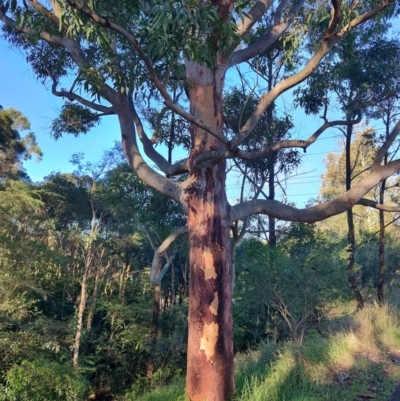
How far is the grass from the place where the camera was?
5.64 metres

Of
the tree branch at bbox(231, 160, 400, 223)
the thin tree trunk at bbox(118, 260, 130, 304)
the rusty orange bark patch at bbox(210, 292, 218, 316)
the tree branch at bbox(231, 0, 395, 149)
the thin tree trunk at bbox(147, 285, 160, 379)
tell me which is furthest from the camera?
the thin tree trunk at bbox(118, 260, 130, 304)

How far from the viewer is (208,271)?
552cm

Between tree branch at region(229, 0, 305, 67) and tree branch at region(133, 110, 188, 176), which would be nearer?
tree branch at region(133, 110, 188, 176)

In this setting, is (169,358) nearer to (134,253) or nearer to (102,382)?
(102,382)

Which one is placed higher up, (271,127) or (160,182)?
(271,127)

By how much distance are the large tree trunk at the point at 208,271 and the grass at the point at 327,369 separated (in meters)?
0.48

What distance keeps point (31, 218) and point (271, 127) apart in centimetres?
653

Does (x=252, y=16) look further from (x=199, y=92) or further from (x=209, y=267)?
(x=209, y=267)

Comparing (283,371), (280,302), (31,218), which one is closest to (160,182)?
(283,371)

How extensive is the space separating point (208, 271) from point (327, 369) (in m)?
2.70

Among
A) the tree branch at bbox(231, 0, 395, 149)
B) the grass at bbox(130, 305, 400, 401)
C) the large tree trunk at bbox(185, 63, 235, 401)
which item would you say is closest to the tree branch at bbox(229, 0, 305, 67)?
the large tree trunk at bbox(185, 63, 235, 401)

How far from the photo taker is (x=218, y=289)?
18.1ft

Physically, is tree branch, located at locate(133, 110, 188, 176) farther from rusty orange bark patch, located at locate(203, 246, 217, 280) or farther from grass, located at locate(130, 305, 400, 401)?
grass, located at locate(130, 305, 400, 401)

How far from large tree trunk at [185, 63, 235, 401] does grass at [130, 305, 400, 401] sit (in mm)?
484
